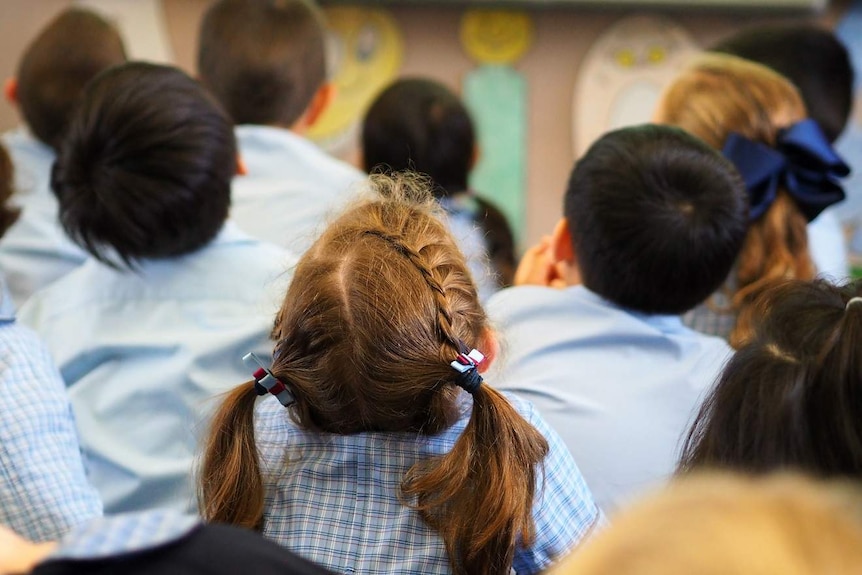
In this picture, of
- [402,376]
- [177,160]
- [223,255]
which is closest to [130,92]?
[177,160]

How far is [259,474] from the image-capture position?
30.9 inches

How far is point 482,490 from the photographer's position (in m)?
0.74

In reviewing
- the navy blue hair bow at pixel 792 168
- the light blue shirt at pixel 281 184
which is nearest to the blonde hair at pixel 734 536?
the navy blue hair bow at pixel 792 168

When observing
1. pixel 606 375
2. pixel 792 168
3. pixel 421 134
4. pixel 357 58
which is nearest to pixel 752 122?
pixel 792 168

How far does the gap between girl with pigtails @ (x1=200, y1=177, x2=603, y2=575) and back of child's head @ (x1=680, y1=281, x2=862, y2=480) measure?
154 mm

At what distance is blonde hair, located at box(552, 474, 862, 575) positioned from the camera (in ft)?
1.06

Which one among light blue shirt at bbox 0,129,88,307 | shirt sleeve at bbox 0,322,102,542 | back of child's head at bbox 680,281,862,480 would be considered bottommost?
light blue shirt at bbox 0,129,88,307

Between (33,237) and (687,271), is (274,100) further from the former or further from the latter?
(687,271)

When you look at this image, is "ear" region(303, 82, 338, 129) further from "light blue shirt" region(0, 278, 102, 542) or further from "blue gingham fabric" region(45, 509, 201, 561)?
"blue gingham fabric" region(45, 509, 201, 561)

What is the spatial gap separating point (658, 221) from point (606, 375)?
0.63 feet

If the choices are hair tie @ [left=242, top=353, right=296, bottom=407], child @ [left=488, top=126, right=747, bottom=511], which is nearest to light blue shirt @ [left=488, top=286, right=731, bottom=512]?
child @ [left=488, top=126, right=747, bottom=511]

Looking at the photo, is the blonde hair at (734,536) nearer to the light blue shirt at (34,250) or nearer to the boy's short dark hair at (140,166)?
the boy's short dark hair at (140,166)

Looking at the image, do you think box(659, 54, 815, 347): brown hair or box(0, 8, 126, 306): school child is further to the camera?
box(0, 8, 126, 306): school child

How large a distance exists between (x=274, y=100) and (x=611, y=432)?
3.26 feet
